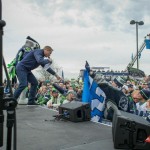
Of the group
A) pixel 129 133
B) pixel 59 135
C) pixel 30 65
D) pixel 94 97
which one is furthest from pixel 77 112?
pixel 30 65

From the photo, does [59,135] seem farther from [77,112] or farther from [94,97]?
[94,97]

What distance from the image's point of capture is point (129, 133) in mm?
3195

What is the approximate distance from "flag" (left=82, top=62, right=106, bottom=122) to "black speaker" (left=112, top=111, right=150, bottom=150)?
260 centimetres

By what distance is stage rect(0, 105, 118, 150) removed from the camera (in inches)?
123

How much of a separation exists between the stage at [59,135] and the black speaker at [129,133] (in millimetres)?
130

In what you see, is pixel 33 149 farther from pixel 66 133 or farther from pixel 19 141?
pixel 66 133

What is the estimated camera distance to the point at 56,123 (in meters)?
4.48

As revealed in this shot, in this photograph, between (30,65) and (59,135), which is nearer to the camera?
(59,135)

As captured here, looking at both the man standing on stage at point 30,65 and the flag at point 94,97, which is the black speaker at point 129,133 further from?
the man standing on stage at point 30,65

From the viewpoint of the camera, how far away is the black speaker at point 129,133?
3156mm

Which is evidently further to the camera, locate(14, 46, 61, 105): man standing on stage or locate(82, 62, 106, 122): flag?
locate(14, 46, 61, 105): man standing on stage

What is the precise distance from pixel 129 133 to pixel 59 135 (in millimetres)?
864

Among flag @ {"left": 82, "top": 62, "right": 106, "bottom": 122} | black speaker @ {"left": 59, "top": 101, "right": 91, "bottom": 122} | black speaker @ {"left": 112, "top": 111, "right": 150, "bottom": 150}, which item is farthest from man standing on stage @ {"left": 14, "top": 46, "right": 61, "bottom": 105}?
black speaker @ {"left": 112, "top": 111, "right": 150, "bottom": 150}

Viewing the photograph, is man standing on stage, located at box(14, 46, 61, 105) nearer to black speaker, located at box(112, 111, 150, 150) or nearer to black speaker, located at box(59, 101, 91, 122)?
black speaker, located at box(59, 101, 91, 122)
